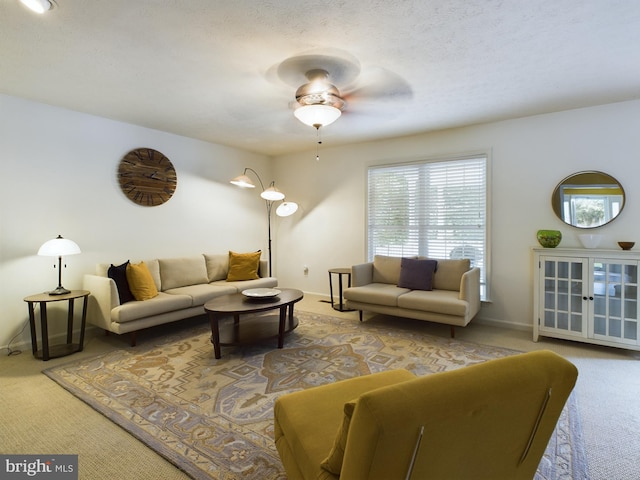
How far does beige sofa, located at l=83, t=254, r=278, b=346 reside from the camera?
3.41 m

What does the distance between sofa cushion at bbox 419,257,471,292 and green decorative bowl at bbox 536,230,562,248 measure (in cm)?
80

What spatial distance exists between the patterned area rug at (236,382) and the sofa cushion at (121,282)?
21.9 inches

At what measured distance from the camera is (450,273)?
→ 418cm

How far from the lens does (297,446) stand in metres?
1.31

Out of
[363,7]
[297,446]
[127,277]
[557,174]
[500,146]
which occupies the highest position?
[363,7]

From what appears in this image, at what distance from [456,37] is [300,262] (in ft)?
14.2

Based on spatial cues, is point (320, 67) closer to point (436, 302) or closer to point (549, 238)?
point (436, 302)

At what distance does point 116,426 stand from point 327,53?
2.92 m

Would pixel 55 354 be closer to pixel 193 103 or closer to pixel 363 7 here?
pixel 193 103

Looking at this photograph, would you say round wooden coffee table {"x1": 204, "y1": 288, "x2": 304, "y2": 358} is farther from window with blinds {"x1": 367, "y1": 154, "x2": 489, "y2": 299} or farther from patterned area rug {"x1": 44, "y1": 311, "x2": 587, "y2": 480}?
window with blinds {"x1": 367, "y1": 154, "x2": 489, "y2": 299}

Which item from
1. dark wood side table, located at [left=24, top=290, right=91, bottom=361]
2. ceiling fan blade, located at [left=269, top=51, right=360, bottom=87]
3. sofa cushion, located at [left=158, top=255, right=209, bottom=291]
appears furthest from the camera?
sofa cushion, located at [left=158, top=255, right=209, bottom=291]

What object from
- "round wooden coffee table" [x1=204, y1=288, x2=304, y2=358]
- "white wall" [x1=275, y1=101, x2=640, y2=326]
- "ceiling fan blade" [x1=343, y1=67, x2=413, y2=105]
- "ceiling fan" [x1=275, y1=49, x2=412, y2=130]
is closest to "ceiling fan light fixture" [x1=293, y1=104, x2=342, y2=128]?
"ceiling fan" [x1=275, y1=49, x2=412, y2=130]

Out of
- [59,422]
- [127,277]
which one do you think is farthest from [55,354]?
[59,422]

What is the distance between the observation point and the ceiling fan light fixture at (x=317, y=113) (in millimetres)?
2719
